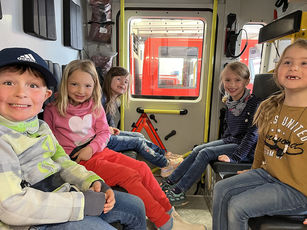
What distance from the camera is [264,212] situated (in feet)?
4.09

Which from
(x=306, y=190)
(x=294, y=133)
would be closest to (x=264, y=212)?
(x=306, y=190)

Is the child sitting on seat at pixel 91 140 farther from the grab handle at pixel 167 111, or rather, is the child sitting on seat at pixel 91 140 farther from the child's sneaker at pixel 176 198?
the grab handle at pixel 167 111

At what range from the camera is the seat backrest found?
2271mm

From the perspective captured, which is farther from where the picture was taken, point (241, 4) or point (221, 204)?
point (241, 4)

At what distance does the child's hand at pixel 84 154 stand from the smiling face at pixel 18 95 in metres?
0.71

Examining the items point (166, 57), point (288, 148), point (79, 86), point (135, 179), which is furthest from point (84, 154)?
point (166, 57)

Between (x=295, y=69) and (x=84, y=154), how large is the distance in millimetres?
1467

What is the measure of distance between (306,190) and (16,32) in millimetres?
2054

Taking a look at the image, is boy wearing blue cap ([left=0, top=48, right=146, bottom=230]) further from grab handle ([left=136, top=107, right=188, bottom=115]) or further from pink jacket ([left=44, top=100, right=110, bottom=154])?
grab handle ([left=136, top=107, right=188, bottom=115])

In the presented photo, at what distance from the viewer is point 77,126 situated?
174cm

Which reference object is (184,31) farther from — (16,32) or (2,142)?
(2,142)

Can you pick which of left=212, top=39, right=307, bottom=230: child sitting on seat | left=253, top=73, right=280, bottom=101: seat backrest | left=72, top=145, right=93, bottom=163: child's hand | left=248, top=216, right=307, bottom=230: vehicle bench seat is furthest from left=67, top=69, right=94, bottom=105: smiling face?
left=253, top=73, right=280, bottom=101: seat backrest

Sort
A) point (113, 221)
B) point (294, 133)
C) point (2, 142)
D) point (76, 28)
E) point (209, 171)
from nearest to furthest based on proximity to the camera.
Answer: point (2, 142) < point (113, 221) < point (294, 133) < point (76, 28) < point (209, 171)

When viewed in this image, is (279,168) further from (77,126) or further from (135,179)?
(77,126)
